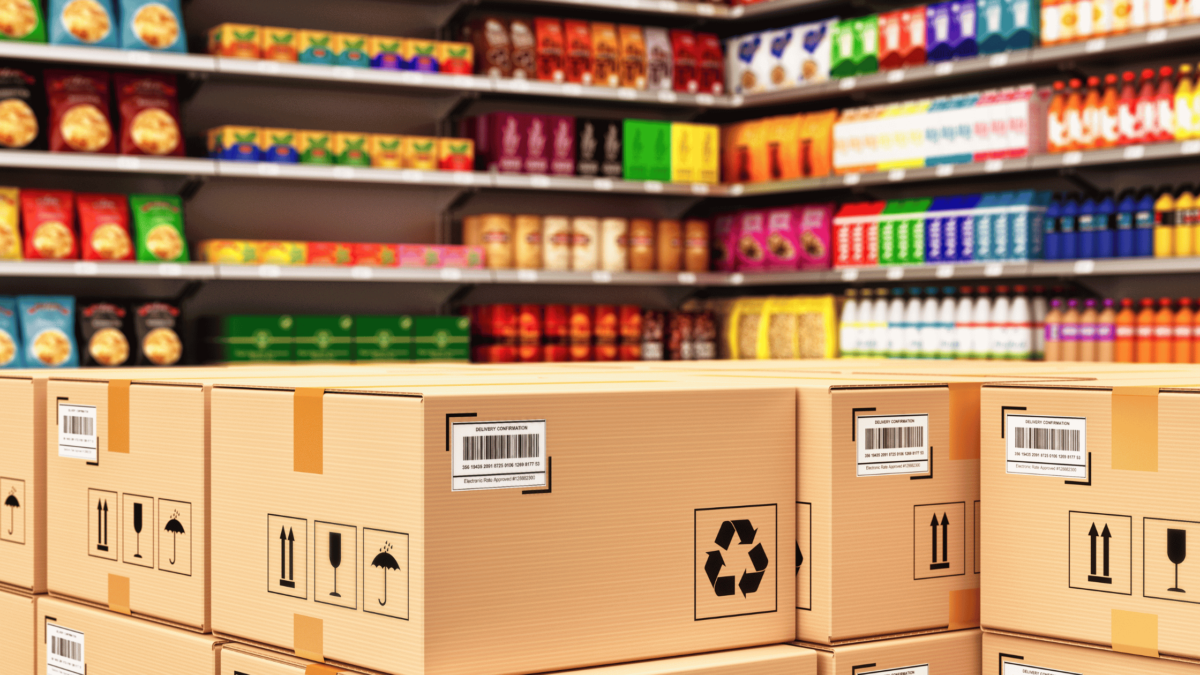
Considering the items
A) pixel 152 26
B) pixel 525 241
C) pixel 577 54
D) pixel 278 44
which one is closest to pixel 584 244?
pixel 525 241

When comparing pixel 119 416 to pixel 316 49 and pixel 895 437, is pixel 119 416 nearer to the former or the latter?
pixel 895 437

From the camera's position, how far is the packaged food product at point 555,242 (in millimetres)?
4660

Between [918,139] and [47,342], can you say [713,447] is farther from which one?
[918,139]

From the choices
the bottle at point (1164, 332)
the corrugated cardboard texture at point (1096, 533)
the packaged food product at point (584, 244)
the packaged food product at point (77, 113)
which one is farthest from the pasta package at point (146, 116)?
the corrugated cardboard texture at point (1096, 533)

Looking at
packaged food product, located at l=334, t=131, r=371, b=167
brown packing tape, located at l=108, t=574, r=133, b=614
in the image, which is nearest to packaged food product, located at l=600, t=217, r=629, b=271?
packaged food product, located at l=334, t=131, r=371, b=167

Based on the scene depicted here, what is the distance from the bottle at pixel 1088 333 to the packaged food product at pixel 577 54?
2.09 meters

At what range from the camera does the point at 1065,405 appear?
3.61 ft

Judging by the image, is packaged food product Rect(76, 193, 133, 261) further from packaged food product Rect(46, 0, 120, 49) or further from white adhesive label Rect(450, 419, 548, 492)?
white adhesive label Rect(450, 419, 548, 492)

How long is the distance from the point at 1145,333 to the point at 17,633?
11.4 ft

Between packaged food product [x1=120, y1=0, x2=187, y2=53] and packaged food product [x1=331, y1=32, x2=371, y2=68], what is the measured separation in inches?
20.7

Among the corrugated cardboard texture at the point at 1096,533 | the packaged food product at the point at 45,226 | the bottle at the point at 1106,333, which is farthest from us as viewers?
the bottle at the point at 1106,333

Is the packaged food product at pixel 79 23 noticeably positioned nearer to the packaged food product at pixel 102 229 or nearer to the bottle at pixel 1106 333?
the packaged food product at pixel 102 229

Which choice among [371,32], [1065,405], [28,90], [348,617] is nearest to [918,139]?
[371,32]

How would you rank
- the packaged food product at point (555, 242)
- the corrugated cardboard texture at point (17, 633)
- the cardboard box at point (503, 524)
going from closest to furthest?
the cardboard box at point (503, 524) < the corrugated cardboard texture at point (17, 633) < the packaged food product at point (555, 242)
